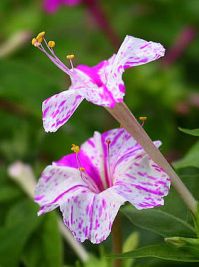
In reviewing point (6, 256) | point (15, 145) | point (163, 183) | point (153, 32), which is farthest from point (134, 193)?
point (153, 32)

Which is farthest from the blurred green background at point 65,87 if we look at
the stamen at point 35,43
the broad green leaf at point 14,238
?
the stamen at point 35,43

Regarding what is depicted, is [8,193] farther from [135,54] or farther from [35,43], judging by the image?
[135,54]

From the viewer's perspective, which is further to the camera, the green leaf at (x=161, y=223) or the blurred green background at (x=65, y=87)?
the blurred green background at (x=65, y=87)

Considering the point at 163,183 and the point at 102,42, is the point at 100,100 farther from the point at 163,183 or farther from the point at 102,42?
the point at 102,42

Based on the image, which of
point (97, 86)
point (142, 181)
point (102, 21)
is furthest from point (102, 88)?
point (102, 21)

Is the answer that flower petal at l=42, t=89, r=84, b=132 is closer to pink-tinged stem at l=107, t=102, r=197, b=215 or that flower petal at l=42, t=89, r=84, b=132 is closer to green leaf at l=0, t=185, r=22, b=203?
pink-tinged stem at l=107, t=102, r=197, b=215

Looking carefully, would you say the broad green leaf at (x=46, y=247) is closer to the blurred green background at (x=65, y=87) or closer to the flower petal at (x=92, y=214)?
the blurred green background at (x=65, y=87)
